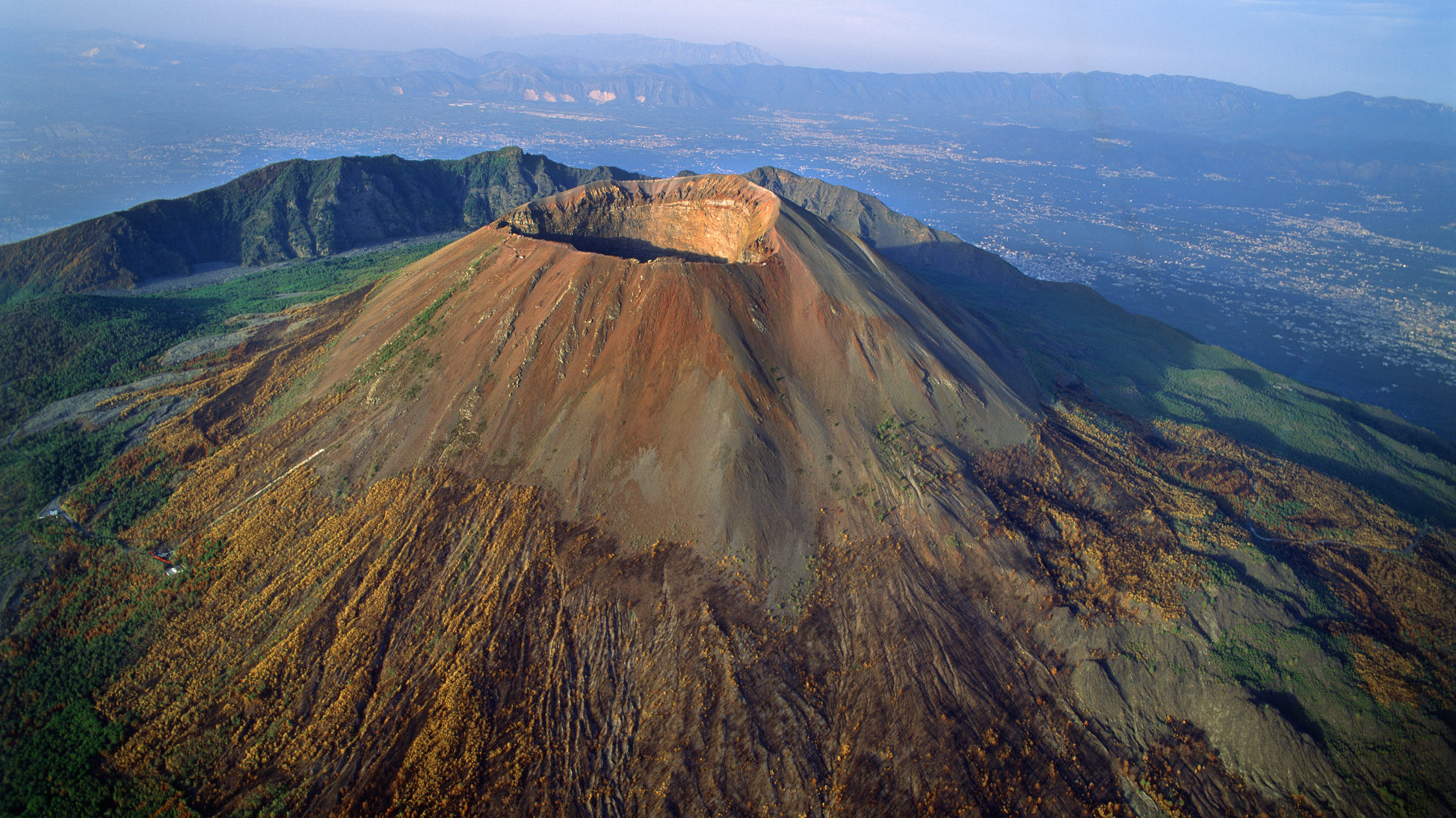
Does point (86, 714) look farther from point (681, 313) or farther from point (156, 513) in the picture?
point (681, 313)

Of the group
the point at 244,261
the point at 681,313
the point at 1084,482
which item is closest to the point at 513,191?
the point at 244,261

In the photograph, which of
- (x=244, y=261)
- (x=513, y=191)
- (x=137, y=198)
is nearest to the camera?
(x=244, y=261)

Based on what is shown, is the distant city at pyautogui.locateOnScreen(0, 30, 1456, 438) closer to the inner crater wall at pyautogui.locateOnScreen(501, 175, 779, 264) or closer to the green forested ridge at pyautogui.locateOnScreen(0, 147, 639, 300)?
the green forested ridge at pyautogui.locateOnScreen(0, 147, 639, 300)

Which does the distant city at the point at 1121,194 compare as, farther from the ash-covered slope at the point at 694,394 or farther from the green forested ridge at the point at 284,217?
the ash-covered slope at the point at 694,394

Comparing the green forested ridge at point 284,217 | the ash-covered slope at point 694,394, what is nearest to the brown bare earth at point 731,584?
the ash-covered slope at point 694,394

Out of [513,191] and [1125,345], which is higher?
[513,191]

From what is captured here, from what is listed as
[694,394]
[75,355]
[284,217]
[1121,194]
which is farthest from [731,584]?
[1121,194]
